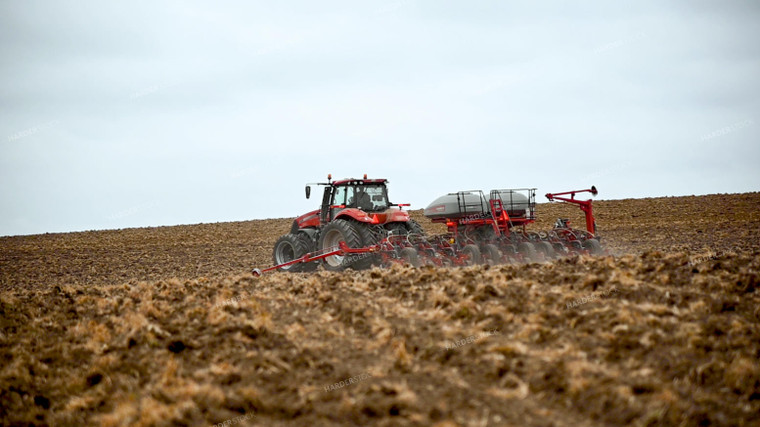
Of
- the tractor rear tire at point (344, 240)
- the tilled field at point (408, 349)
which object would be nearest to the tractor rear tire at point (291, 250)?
the tractor rear tire at point (344, 240)

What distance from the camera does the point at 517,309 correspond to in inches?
293

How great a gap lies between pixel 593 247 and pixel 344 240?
19.4ft

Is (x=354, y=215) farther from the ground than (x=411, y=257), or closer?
farther from the ground

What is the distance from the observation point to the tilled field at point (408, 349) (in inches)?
207

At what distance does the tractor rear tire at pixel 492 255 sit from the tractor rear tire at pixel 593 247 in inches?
92.5

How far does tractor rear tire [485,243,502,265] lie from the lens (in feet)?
44.2

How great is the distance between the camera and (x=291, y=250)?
654 inches

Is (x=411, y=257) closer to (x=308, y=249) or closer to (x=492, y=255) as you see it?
(x=492, y=255)

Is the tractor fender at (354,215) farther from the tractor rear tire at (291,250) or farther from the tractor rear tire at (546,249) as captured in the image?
the tractor rear tire at (546,249)

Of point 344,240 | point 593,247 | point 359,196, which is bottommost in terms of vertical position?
point 593,247

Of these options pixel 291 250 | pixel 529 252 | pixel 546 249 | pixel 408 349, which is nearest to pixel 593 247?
pixel 546 249

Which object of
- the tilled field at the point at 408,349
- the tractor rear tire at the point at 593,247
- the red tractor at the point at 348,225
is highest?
the red tractor at the point at 348,225

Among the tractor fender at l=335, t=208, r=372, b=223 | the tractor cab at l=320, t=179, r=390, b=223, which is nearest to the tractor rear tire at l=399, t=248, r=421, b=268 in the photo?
the tractor fender at l=335, t=208, r=372, b=223

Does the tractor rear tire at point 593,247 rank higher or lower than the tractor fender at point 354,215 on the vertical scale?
lower
